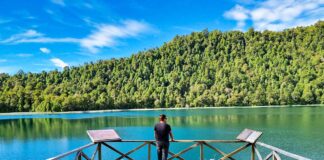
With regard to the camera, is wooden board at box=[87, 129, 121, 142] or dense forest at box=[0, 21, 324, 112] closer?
wooden board at box=[87, 129, 121, 142]

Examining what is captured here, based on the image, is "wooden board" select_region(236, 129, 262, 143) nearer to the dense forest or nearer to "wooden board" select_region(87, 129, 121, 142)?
"wooden board" select_region(87, 129, 121, 142)

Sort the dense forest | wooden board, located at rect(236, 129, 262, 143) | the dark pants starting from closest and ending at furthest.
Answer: wooden board, located at rect(236, 129, 262, 143) < the dark pants < the dense forest

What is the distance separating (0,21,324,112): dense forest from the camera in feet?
461

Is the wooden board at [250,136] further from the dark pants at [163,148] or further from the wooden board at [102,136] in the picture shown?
the wooden board at [102,136]

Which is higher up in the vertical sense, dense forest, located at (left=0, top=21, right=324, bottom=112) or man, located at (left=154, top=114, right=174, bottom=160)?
dense forest, located at (left=0, top=21, right=324, bottom=112)

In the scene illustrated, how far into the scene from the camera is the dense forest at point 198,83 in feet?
461

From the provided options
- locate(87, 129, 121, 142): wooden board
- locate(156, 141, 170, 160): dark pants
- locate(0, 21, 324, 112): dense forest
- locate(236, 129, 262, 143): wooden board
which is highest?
locate(0, 21, 324, 112): dense forest

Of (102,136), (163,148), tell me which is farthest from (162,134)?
(102,136)

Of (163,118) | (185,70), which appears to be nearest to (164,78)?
(185,70)

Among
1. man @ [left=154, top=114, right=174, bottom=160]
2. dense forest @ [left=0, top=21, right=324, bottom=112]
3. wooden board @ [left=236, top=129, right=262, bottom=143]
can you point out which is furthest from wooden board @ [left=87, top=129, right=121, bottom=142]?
dense forest @ [left=0, top=21, right=324, bottom=112]

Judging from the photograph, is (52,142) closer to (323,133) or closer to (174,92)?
(323,133)

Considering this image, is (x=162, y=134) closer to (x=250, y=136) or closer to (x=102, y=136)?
(x=102, y=136)

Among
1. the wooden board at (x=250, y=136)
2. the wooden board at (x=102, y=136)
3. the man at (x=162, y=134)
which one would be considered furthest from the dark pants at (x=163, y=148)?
the wooden board at (x=250, y=136)

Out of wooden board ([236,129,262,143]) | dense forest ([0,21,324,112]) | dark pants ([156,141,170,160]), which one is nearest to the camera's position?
wooden board ([236,129,262,143])
